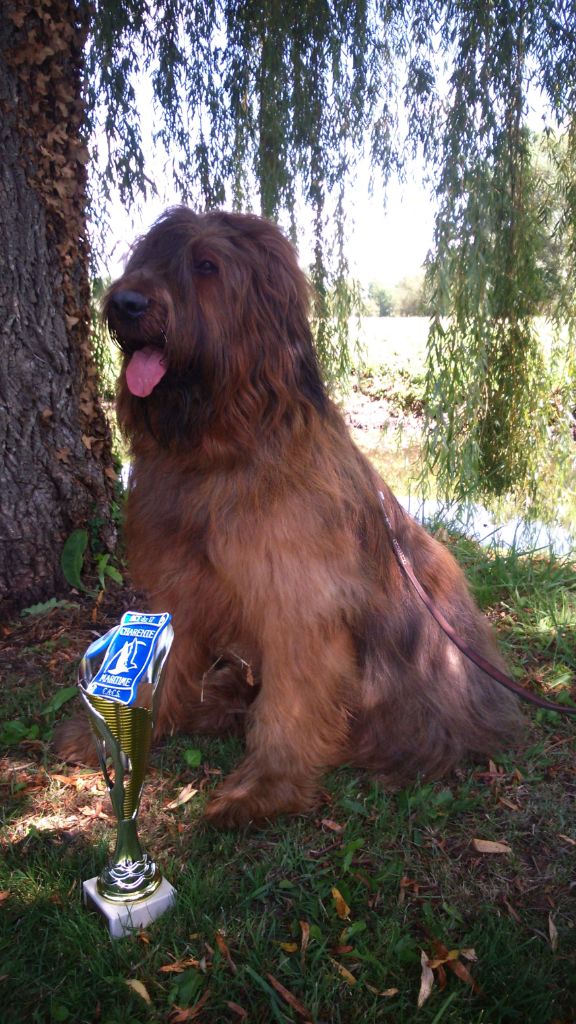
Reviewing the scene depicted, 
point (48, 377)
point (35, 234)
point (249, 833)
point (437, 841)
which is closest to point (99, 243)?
point (35, 234)

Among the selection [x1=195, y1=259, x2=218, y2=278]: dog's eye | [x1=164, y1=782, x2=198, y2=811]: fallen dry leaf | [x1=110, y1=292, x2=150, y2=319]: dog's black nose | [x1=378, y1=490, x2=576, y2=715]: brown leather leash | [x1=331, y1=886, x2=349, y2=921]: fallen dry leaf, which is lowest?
[x1=331, y1=886, x2=349, y2=921]: fallen dry leaf

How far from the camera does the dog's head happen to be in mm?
1944

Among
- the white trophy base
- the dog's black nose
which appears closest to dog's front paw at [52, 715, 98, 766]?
the white trophy base

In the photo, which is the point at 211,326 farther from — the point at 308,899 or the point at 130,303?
the point at 308,899

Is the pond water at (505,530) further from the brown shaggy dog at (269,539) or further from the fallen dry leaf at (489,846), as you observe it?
the fallen dry leaf at (489,846)

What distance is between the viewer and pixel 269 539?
212cm

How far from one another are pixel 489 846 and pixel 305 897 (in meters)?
0.63

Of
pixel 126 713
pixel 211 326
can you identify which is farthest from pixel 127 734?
pixel 211 326

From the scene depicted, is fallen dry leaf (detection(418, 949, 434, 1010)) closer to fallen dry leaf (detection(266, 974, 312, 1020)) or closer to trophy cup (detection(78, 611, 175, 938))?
fallen dry leaf (detection(266, 974, 312, 1020))

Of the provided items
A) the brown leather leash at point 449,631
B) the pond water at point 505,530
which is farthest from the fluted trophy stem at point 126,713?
the pond water at point 505,530

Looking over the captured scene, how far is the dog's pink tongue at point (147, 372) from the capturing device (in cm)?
199

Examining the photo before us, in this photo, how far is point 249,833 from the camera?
2.21m

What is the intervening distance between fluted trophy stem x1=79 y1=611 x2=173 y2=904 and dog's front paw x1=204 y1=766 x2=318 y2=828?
1.26 ft

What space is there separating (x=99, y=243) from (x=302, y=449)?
222 cm
